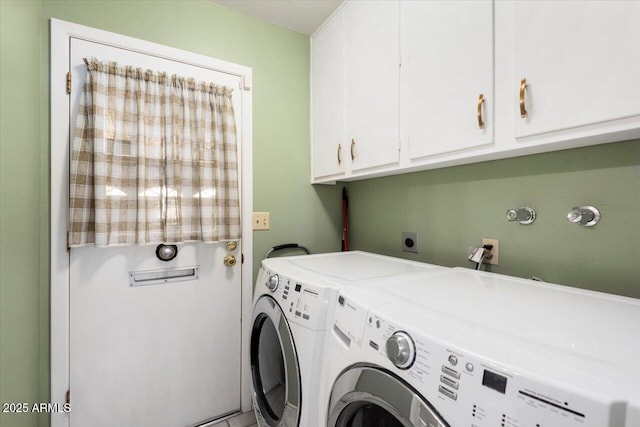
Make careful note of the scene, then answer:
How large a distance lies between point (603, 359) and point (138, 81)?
197cm

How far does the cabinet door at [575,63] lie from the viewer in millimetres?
696

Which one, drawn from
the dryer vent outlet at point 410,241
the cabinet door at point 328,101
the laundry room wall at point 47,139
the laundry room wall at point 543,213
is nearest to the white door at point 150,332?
the laundry room wall at point 47,139

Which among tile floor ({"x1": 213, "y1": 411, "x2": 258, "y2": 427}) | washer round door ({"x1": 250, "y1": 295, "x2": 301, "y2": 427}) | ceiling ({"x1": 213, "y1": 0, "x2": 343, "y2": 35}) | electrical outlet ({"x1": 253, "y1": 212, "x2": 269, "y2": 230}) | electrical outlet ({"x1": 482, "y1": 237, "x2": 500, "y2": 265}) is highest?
ceiling ({"x1": 213, "y1": 0, "x2": 343, "y2": 35})

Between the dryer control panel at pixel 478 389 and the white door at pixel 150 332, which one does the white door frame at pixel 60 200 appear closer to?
the white door at pixel 150 332

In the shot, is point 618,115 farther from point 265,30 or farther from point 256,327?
point 265,30

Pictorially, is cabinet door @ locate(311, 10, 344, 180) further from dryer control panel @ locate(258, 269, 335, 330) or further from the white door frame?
the white door frame

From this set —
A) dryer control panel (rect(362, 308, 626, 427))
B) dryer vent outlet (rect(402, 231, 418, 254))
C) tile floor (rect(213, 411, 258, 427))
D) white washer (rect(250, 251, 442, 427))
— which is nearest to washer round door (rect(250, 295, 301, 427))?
white washer (rect(250, 251, 442, 427))

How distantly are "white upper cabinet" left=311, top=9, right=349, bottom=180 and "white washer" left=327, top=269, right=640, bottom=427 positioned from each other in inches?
40.9

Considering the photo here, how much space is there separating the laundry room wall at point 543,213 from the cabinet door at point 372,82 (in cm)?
33

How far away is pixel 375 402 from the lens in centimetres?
68

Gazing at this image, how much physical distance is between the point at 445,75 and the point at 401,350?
104cm

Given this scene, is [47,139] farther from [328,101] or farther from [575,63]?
[575,63]

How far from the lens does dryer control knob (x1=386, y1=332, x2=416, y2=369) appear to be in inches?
24.3

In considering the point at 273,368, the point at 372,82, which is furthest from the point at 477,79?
the point at 273,368
